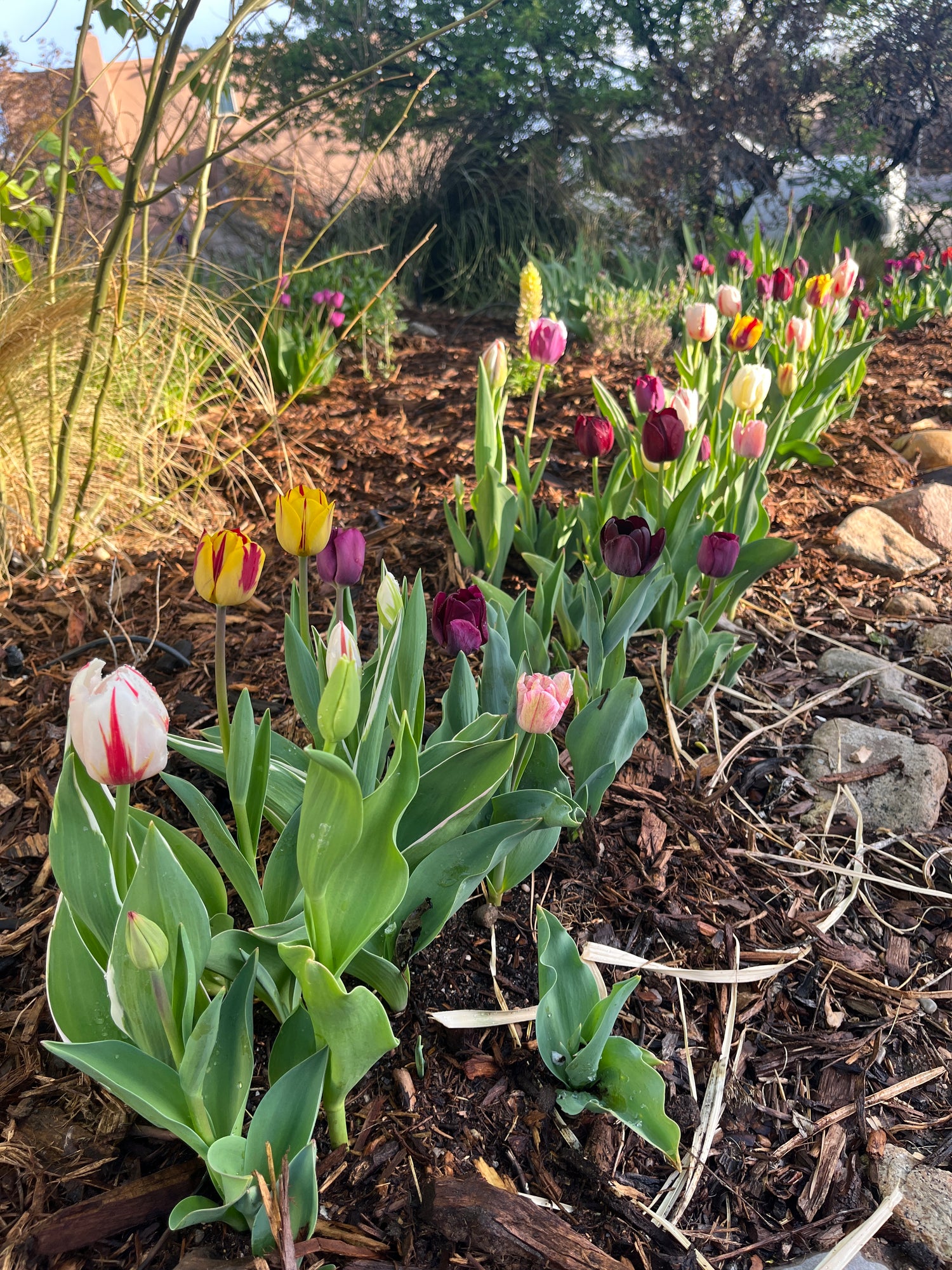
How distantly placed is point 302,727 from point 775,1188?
3.54ft

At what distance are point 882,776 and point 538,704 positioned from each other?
1.01 m

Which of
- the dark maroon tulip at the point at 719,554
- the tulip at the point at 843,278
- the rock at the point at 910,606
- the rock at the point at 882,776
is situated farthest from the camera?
the tulip at the point at 843,278

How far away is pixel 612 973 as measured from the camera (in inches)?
52.9

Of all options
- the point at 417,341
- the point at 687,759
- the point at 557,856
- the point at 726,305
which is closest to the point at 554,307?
the point at 417,341

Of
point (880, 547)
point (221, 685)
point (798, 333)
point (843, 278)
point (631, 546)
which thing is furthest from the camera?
point (843, 278)

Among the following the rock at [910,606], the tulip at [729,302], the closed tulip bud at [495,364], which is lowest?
the rock at [910,606]

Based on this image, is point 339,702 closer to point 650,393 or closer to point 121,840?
point 121,840

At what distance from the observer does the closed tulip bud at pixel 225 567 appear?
3.27 ft

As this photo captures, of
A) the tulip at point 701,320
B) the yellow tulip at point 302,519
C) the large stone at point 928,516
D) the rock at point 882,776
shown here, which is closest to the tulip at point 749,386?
the tulip at point 701,320

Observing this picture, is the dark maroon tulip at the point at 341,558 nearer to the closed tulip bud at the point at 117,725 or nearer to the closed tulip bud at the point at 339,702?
the closed tulip bud at the point at 339,702

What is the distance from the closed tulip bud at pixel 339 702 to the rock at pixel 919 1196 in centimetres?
91

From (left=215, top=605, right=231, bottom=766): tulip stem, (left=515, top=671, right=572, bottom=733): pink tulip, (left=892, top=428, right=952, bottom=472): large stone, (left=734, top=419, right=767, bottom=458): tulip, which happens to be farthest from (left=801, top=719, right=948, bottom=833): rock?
(left=892, top=428, right=952, bottom=472): large stone

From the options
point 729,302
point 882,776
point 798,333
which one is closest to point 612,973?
point 882,776

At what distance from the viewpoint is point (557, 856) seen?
1501 millimetres
